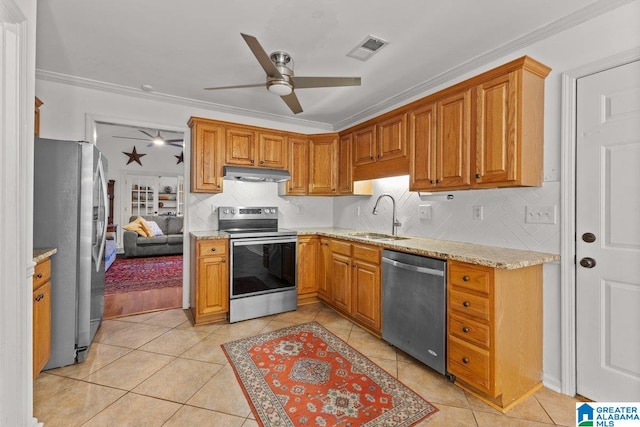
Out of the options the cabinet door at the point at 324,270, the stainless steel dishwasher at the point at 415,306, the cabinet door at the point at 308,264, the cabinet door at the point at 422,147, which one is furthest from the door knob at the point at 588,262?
the cabinet door at the point at 308,264

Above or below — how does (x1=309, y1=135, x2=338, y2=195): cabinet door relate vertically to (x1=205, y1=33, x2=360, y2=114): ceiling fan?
below

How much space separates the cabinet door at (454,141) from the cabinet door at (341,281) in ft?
4.25

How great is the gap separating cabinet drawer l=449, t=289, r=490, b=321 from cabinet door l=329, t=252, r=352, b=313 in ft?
4.15

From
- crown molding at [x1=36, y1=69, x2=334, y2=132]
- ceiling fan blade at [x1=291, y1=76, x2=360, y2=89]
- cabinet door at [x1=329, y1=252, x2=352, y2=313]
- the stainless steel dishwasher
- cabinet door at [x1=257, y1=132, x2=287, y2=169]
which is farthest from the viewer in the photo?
cabinet door at [x1=257, y1=132, x2=287, y2=169]

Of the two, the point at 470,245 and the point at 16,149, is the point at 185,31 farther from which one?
the point at 470,245

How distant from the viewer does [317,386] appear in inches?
80.7

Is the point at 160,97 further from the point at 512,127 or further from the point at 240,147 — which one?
the point at 512,127

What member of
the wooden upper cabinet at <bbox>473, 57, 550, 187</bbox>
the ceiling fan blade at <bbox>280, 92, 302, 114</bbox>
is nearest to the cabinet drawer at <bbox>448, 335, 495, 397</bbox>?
the wooden upper cabinet at <bbox>473, 57, 550, 187</bbox>

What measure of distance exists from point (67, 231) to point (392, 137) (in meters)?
2.95

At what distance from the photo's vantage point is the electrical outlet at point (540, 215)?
2049 mm

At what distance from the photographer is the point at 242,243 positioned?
3211 mm

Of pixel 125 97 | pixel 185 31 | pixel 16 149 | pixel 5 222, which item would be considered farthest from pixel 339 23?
pixel 125 97

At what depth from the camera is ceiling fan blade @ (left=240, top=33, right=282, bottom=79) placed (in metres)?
1.74

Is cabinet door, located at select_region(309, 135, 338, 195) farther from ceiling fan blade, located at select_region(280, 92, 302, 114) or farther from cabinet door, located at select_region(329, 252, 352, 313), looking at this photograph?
ceiling fan blade, located at select_region(280, 92, 302, 114)
